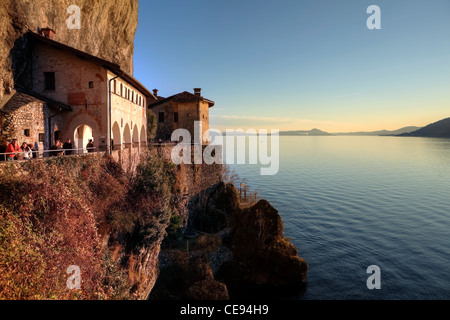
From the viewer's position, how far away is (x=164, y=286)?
20922 millimetres

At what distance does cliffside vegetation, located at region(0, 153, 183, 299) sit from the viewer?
7.76 metres

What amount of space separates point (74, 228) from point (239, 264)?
20853mm

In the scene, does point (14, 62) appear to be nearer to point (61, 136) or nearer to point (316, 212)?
point (61, 136)

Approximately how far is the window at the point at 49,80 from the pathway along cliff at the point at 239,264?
16.5m

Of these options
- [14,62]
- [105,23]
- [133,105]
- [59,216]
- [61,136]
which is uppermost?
[105,23]

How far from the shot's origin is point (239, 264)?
2753 cm

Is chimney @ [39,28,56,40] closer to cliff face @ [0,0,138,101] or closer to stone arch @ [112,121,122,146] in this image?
cliff face @ [0,0,138,101]

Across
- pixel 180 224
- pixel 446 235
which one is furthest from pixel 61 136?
pixel 446 235

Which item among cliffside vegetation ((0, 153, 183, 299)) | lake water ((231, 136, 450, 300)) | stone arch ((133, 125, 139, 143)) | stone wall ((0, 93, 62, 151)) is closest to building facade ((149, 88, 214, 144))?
stone arch ((133, 125, 139, 143))

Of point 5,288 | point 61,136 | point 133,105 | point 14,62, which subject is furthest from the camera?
point 133,105

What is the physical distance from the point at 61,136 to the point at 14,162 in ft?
34.4

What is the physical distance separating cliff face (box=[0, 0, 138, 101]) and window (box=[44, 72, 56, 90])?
2.02 meters

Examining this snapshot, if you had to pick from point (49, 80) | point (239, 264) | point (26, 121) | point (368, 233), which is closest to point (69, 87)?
point (49, 80)

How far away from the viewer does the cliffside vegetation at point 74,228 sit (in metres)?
7.76
